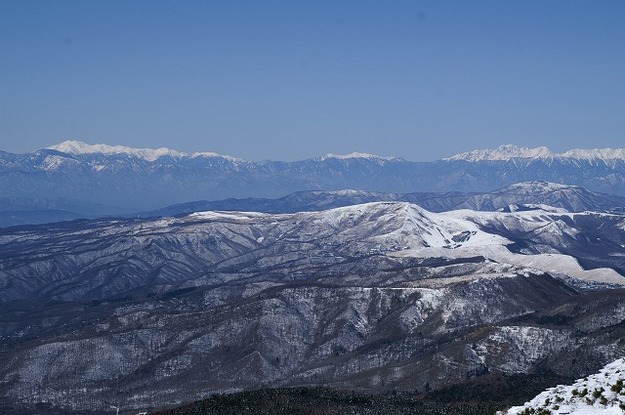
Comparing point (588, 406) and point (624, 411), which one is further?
point (588, 406)

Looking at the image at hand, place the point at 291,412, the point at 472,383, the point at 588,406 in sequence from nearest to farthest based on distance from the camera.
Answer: the point at 588,406 → the point at 291,412 → the point at 472,383

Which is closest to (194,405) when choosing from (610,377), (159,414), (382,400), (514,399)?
(159,414)

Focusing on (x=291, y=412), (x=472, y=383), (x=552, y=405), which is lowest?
(x=472, y=383)

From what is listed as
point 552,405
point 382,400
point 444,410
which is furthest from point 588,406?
point 382,400

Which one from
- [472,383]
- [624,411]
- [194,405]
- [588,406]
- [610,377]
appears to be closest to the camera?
[624,411]

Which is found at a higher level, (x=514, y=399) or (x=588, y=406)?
(x=588, y=406)

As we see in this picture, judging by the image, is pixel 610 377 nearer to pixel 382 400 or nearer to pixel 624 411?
pixel 624 411

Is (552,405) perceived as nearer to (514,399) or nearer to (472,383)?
(514,399)
